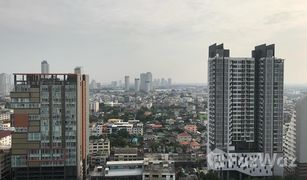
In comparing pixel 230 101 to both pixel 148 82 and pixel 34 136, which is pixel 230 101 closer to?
pixel 34 136

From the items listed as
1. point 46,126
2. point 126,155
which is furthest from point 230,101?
point 46,126

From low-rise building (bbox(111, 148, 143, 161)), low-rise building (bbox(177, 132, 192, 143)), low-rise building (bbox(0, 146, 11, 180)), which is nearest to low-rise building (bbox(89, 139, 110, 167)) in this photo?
low-rise building (bbox(111, 148, 143, 161))

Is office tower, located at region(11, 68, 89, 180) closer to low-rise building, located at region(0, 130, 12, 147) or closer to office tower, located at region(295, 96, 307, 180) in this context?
low-rise building, located at region(0, 130, 12, 147)

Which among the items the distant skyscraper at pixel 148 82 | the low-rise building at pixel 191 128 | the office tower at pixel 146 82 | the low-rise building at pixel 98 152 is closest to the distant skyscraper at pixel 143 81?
the office tower at pixel 146 82

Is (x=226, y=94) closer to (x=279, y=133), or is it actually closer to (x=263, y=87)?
(x=263, y=87)

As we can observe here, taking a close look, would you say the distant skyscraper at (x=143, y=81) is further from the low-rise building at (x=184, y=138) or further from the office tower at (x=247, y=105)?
the office tower at (x=247, y=105)
